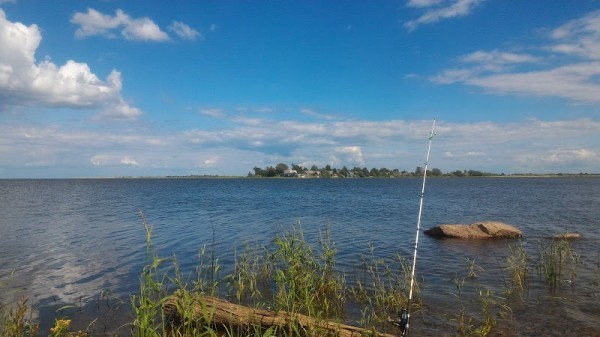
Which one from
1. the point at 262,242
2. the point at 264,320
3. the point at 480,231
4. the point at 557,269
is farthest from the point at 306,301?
the point at 480,231

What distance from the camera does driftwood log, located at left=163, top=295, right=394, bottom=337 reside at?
6.77m

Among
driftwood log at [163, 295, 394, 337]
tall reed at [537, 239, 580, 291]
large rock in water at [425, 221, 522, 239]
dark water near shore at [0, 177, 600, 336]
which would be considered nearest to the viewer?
driftwood log at [163, 295, 394, 337]

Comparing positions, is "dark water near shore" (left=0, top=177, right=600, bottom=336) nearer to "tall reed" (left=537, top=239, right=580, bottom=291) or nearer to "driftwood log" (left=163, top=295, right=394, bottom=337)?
"tall reed" (left=537, top=239, right=580, bottom=291)

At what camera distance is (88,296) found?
11.1 m

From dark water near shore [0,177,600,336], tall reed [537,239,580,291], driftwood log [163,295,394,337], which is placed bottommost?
dark water near shore [0,177,600,336]

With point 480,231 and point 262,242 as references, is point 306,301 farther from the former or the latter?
point 480,231

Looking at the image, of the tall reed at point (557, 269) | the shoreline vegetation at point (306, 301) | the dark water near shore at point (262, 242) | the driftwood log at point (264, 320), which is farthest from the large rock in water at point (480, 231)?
the driftwood log at point (264, 320)

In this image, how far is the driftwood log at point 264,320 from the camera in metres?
6.77

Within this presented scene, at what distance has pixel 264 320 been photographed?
23.2ft

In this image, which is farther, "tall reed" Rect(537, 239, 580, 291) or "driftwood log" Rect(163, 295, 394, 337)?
"tall reed" Rect(537, 239, 580, 291)

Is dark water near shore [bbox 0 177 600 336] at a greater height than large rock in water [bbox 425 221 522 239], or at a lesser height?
lesser

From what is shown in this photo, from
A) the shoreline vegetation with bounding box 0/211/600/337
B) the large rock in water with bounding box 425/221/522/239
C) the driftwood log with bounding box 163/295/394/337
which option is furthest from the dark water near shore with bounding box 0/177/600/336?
the driftwood log with bounding box 163/295/394/337

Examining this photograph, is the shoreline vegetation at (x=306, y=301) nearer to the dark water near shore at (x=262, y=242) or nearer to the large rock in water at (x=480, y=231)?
the dark water near shore at (x=262, y=242)

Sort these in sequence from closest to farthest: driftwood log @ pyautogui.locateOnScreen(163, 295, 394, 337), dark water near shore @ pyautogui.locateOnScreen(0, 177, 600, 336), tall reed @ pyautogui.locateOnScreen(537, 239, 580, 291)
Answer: driftwood log @ pyautogui.locateOnScreen(163, 295, 394, 337) < dark water near shore @ pyautogui.locateOnScreen(0, 177, 600, 336) < tall reed @ pyautogui.locateOnScreen(537, 239, 580, 291)
